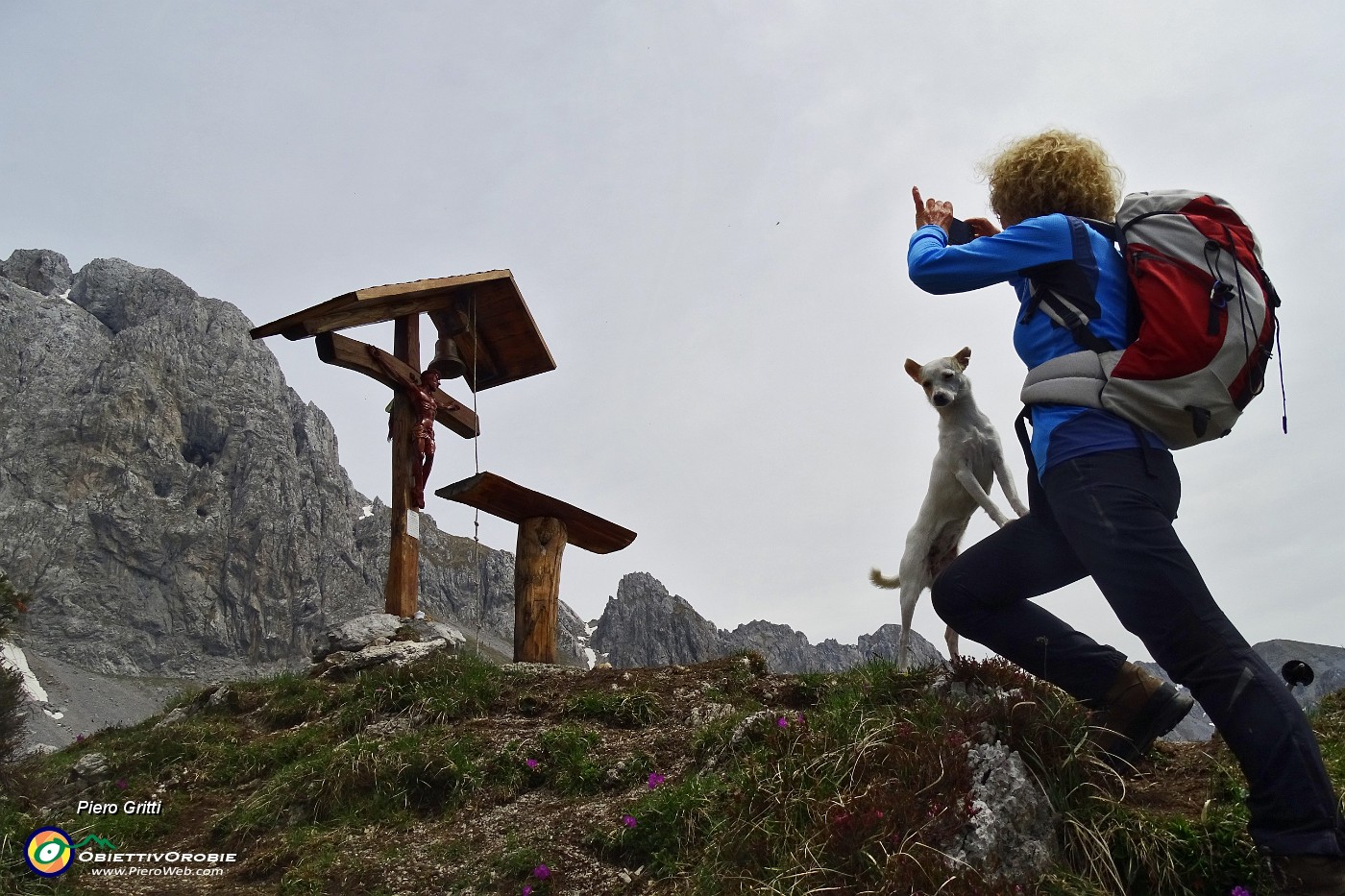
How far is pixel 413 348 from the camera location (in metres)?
12.6

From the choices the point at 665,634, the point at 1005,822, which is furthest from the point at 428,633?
the point at 665,634

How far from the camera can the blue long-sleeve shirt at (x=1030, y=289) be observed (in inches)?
134

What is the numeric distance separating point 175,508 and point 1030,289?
131 m

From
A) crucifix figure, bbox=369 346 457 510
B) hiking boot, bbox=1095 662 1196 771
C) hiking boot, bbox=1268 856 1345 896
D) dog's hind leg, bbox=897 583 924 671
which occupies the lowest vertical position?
hiking boot, bbox=1268 856 1345 896

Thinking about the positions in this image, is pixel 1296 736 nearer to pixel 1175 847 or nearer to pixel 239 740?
pixel 1175 847

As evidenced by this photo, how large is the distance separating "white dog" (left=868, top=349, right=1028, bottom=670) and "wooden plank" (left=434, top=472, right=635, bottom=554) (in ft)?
14.8

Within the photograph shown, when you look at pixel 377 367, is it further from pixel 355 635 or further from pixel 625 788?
pixel 625 788

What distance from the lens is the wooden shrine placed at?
10.2 meters

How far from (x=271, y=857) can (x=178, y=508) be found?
127086 millimetres

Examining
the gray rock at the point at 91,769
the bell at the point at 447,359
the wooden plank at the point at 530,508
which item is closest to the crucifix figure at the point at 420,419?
the bell at the point at 447,359

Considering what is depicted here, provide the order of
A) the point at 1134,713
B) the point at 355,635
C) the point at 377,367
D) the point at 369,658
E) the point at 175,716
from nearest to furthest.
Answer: the point at 1134,713
the point at 175,716
the point at 369,658
the point at 355,635
the point at 377,367

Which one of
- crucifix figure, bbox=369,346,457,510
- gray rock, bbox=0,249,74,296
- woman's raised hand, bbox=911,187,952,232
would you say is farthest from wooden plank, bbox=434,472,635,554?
gray rock, bbox=0,249,74,296

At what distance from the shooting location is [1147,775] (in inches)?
174

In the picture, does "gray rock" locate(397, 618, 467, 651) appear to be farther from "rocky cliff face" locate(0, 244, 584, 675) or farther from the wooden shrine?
"rocky cliff face" locate(0, 244, 584, 675)
